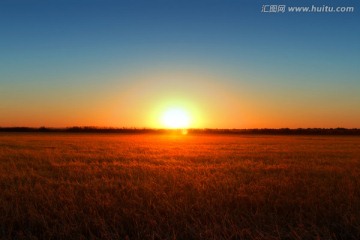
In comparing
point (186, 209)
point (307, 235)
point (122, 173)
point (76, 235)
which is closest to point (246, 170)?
point (122, 173)

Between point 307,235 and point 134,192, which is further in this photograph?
point 134,192

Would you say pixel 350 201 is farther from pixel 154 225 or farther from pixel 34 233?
pixel 34 233

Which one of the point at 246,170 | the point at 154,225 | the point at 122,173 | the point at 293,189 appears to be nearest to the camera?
the point at 154,225

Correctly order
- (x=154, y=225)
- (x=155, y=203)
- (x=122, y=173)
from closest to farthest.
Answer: (x=154, y=225) → (x=155, y=203) → (x=122, y=173)

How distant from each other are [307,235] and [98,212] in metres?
3.75

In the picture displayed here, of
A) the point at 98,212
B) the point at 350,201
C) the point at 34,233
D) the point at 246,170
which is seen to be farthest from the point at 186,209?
the point at 246,170

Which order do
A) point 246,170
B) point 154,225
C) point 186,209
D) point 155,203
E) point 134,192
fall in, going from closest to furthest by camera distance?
point 154,225, point 186,209, point 155,203, point 134,192, point 246,170

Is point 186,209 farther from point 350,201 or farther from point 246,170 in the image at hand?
point 246,170

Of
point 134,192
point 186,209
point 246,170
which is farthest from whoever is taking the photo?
point 246,170

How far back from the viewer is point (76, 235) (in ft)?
19.3

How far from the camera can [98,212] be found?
23.6 feet

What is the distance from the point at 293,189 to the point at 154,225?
4.66 meters

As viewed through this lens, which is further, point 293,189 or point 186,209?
point 293,189

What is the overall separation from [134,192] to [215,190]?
1.95 m
